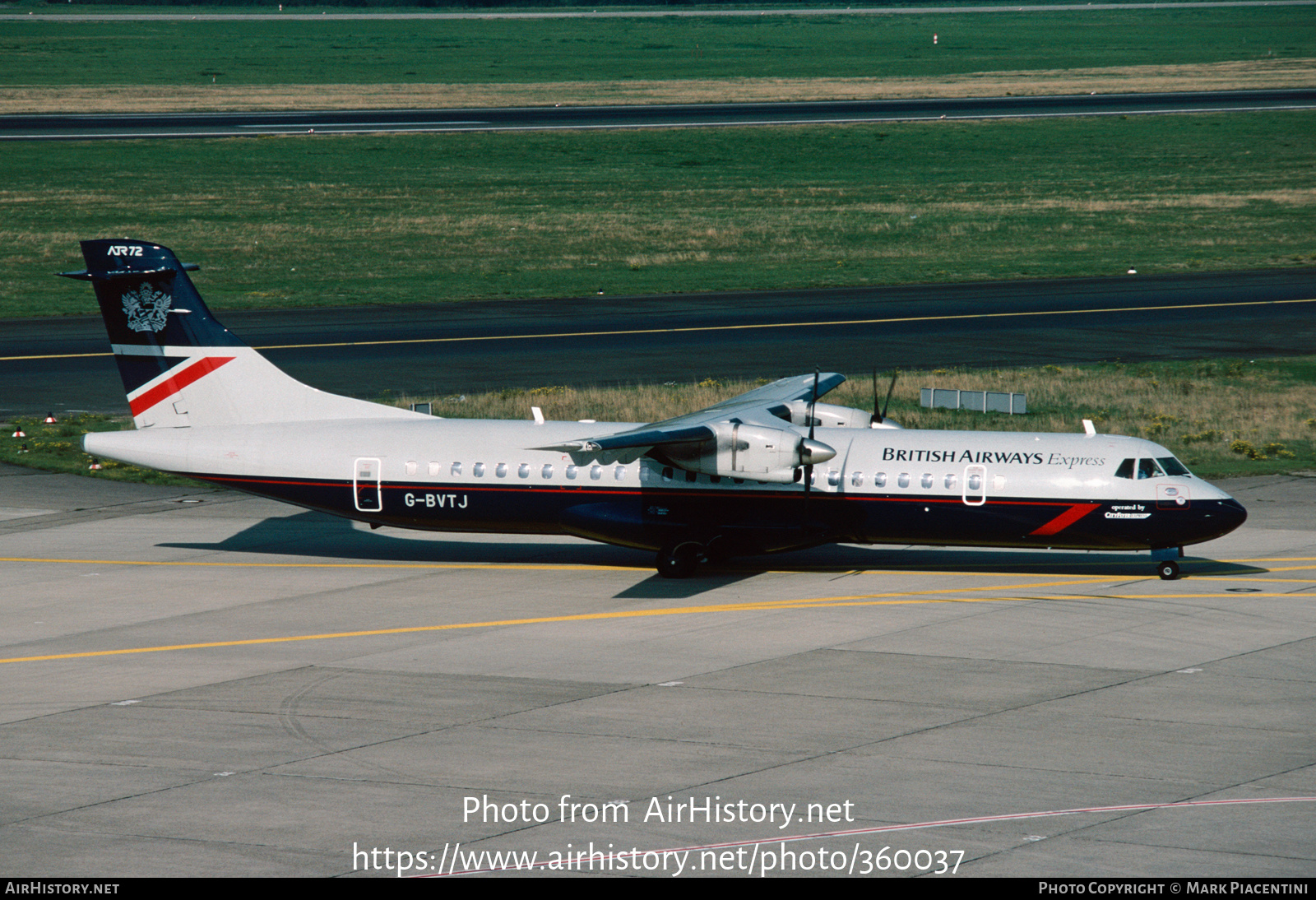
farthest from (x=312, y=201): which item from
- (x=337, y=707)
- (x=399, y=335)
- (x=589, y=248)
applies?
(x=337, y=707)

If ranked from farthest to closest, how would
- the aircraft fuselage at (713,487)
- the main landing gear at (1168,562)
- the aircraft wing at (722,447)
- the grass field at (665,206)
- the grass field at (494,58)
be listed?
the grass field at (494,58) → the grass field at (665,206) → the main landing gear at (1168,562) → the aircraft fuselage at (713,487) → the aircraft wing at (722,447)

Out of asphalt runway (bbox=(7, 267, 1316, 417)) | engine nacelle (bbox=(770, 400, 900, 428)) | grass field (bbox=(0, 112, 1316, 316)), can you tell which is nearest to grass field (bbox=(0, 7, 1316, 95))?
grass field (bbox=(0, 112, 1316, 316))

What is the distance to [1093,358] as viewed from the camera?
55.1 m

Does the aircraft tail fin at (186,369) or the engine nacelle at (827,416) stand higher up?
the aircraft tail fin at (186,369)

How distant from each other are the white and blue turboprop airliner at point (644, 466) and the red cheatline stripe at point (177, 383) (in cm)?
4

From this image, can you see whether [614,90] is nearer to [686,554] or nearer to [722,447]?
[686,554]

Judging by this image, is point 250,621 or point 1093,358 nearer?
point 250,621

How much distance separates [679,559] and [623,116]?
320 ft

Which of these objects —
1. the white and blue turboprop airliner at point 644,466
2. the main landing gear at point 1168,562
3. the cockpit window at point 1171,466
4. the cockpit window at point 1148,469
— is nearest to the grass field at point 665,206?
the white and blue turboprop airliner at point 644,466

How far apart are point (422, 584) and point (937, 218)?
2463 inches

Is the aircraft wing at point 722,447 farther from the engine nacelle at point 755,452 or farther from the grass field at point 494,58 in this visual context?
the grass field at point 494,58

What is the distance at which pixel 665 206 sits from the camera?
91.1 meters

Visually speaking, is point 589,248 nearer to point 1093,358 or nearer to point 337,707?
point 1093,358

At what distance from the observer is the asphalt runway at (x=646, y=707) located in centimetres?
1711
